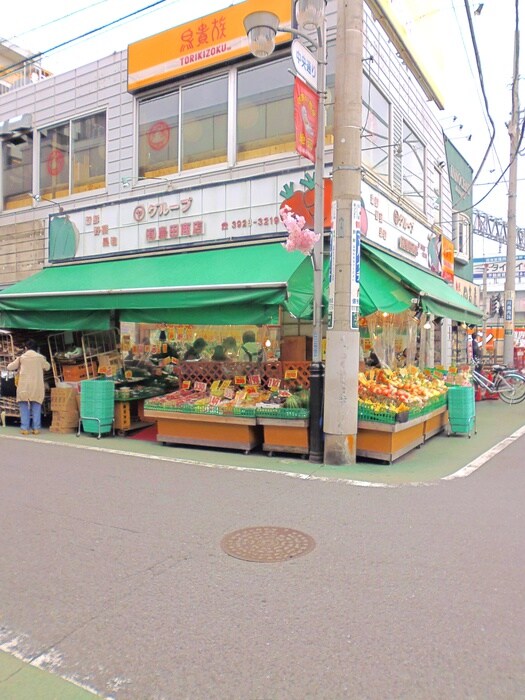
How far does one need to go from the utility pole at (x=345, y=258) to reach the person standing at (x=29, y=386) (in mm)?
5520

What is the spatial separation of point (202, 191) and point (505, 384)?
369 inches

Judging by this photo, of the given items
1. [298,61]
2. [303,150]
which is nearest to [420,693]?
[303,150]

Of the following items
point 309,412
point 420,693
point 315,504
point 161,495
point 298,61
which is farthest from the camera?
point 309,412

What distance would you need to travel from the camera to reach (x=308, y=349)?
34.1ft

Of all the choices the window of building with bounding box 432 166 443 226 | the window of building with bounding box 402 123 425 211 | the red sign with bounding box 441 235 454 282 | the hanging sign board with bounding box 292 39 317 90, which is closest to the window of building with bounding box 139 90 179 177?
the hanging sign board with bounding box 292 39 317 90

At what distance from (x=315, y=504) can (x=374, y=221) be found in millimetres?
5873

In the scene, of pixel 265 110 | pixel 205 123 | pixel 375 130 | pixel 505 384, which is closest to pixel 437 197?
pixel 375 130

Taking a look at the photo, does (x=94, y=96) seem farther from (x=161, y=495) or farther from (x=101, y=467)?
(x=161, y=495)

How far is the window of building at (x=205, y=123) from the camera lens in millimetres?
11047

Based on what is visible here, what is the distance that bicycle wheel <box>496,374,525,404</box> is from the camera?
561 inches

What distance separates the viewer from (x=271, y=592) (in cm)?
375

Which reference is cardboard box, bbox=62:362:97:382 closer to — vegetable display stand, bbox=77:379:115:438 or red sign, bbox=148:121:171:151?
vegetable display stand, bbox=77:379:115:438

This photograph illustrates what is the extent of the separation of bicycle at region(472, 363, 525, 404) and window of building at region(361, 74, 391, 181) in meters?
6.08

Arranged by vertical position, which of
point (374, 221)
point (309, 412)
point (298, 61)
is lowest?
point (309, 412)
